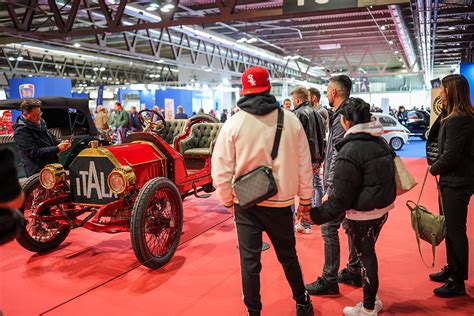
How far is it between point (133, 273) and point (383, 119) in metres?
11.6

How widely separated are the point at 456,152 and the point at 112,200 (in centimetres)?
303

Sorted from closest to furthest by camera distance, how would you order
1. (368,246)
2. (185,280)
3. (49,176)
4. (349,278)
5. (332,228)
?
1. (368,246)
2. (332,228)
3. (349,278)
4. (185,280)
5. (49,176)

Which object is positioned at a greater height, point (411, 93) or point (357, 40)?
point (357, 40)

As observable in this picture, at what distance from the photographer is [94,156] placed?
401 centimetres

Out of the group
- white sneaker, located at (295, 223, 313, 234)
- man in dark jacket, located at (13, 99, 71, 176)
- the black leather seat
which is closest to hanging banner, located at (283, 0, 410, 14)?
the black leather seat

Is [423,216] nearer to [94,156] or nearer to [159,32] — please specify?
[94,156]

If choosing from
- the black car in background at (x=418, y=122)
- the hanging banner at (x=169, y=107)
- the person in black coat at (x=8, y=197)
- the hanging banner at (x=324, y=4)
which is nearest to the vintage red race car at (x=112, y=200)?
the person in black coat at (x=8, y=197)

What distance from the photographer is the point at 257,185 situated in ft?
7.54

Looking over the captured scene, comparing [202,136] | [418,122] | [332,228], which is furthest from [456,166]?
[418,122]

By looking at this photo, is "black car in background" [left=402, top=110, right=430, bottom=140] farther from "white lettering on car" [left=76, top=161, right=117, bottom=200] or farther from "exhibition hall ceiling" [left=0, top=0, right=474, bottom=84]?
"white lettering on car" [left=76, top=161, right=117, bottom=200]

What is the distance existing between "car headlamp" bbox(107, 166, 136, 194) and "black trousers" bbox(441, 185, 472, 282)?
8.64ft

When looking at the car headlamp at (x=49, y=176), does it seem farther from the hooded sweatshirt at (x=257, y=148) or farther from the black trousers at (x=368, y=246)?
the black trousers at (x=368, y=246)

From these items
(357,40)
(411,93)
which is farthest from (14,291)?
(411,93)

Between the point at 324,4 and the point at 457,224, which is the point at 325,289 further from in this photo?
the point at 324,4
